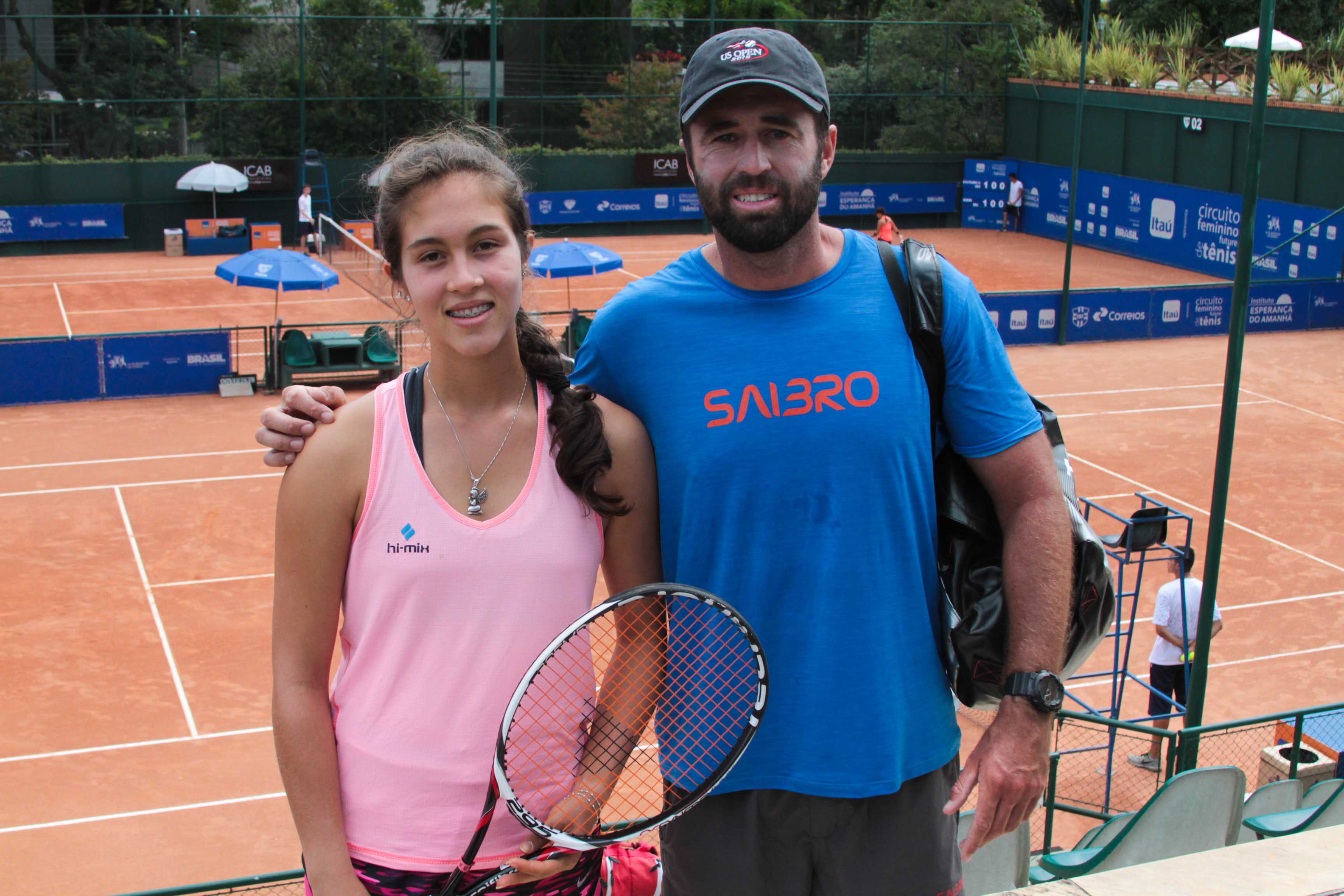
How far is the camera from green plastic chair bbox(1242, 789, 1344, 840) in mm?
5488

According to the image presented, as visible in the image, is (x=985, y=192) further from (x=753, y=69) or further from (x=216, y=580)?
(x=753, y=69)

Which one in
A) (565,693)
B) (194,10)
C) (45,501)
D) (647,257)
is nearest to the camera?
(565,693)

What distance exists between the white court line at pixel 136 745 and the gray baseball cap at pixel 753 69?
26.7ft

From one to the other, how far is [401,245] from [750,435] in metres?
0.76

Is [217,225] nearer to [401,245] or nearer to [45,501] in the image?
[45,501]

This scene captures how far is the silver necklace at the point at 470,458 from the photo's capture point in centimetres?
242

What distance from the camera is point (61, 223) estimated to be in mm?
30531

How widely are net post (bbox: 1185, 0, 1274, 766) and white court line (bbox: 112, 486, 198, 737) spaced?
22.7 feet

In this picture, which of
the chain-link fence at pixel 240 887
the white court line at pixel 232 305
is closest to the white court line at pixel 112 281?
the white court line at pixel 232 305

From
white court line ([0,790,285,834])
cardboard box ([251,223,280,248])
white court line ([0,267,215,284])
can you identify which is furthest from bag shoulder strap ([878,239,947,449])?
cardboard box ([251,223,280,248])

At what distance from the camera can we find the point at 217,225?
103 feet

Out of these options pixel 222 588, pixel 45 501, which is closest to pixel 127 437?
pixel 45 501

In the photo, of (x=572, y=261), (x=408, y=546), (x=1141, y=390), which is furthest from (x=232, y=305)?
(x=408, y=546)

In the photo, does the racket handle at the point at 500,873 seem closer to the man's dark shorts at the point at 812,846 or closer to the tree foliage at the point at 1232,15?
the man's dark shorts at the point at 812,846
